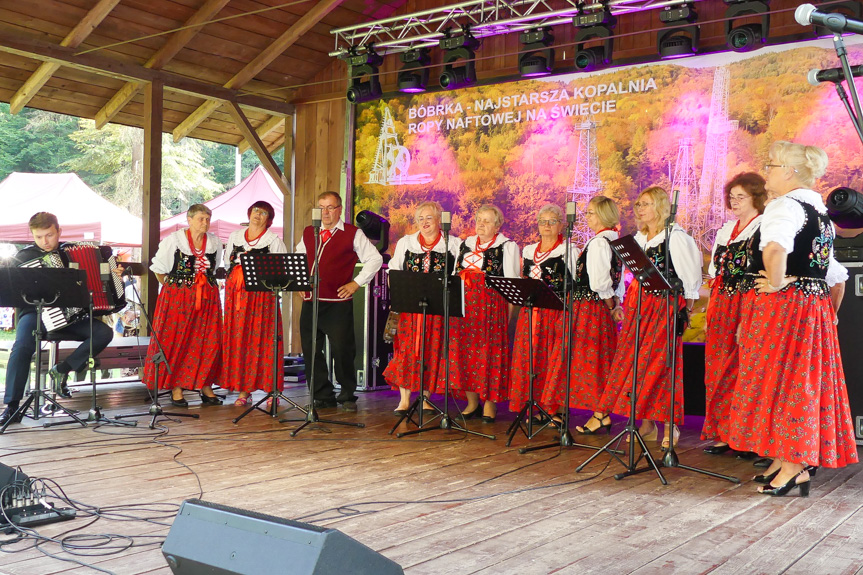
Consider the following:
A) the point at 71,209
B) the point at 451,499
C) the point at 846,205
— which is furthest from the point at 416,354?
the point at 71,209

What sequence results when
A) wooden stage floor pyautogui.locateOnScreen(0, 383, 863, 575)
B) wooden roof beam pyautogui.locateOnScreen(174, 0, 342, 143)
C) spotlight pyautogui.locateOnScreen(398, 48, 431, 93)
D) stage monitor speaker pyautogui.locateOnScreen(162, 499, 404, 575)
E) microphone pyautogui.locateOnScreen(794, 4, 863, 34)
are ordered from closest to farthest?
stage monitor speaker pyautogui.locateOnScreen(162, 499, 404, 575)
microphone pyautogui.locateOnScreen(794, 4, 863, 34)
wooden stage floor pyautogui.locateOnScreen(0, 383, 863, 575)
spotlight pyautogui.locateOnScreen(398, 48, 431, 93)
wooden roof beam pyautogui.locateOnScreen(174, 0, 342, 143)

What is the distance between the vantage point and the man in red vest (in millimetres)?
6051

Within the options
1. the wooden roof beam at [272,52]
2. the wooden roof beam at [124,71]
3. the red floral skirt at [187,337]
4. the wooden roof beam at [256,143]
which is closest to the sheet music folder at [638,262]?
the red floral skirt at [187,337]

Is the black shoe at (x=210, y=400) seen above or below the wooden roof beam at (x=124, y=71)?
below

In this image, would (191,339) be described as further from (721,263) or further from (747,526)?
(747,526)

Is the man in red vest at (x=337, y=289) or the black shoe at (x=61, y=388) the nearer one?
the man in red vest at (x=337, y=289)

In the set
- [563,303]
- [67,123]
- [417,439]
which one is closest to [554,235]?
[563,303]

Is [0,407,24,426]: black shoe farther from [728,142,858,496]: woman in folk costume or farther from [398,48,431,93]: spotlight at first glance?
[398,48,431,93]: spotlight

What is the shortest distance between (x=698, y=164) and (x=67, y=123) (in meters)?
20.4

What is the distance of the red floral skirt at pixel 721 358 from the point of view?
447 centimetres

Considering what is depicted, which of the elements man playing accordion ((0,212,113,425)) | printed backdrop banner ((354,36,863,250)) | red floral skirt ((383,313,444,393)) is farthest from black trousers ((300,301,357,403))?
printed backdrop banner ((354,36,863,250))

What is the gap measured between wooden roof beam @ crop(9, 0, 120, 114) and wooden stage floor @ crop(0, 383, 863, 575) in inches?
144

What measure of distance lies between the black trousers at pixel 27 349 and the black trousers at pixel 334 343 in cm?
151

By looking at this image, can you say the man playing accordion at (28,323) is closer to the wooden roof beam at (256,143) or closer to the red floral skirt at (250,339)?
the red floral skirt at (250,339)
